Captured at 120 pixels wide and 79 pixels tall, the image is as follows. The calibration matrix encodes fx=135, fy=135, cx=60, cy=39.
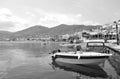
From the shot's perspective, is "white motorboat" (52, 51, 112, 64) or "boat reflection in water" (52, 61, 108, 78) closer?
"boat reflection in water" (52, 61, 108, 78)

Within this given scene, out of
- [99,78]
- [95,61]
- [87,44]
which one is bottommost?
[99,78]

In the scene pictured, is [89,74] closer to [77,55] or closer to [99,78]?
[99,78]

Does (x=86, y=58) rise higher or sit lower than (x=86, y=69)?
higher

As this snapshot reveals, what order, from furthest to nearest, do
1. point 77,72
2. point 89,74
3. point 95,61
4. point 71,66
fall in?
point 71,66 → point 95,61 → point 77,72 → point 89,74

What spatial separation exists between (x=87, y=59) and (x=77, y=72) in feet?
7.44

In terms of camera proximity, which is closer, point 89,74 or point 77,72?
point 89,74

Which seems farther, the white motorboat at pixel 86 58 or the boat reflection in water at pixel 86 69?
the white motorboat at pixel 86 58

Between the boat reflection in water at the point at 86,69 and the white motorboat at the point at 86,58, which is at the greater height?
the white motorboat at the point at 86,58

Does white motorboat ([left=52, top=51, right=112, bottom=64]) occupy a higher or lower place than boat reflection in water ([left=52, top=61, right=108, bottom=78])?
higher

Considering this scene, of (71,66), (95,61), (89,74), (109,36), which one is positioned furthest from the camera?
(109,36)

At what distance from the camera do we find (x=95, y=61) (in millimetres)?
17750

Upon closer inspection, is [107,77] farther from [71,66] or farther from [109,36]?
[109,36]

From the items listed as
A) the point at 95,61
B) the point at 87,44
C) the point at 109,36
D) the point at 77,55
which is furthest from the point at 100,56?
the point at 109,36

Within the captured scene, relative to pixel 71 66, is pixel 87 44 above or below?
above
